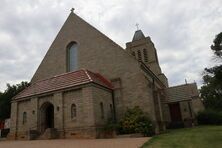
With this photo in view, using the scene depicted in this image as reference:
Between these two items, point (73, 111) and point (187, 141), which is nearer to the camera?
point (187, 141)

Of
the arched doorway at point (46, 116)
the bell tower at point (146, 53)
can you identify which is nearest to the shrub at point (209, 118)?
the bell tower at point (146, 53)

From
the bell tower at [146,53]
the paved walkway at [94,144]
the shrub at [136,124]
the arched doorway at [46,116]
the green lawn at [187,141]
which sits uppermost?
the bell tower at [146,53]

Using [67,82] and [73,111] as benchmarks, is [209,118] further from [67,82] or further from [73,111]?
[67,82]

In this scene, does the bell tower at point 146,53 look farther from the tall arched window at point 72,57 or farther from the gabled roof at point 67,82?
Answer: the gabled roof at point 67,82

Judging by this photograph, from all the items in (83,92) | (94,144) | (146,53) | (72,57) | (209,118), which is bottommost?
Answer: (94,144)

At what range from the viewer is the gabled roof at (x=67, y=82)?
2148 centimetres

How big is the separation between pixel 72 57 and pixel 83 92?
10140mm

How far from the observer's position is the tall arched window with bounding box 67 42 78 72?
2894cm

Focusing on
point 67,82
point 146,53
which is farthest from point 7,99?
point 146,53

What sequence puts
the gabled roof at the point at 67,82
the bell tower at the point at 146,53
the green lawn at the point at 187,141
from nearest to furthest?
the green lawn at the point at 187,141
the gabled roof at the point at 67,82
the bell tower at the point at 146,53

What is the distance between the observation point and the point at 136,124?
19734mm

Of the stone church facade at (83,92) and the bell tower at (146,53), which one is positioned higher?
the bell tower at (146,53)

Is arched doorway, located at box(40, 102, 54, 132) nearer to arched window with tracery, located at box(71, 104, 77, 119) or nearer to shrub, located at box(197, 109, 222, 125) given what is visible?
arched window with tracery, located at box(71, 104, 77, 119)

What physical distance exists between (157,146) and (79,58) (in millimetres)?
18643
